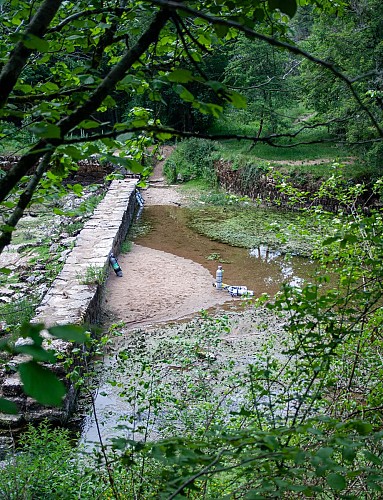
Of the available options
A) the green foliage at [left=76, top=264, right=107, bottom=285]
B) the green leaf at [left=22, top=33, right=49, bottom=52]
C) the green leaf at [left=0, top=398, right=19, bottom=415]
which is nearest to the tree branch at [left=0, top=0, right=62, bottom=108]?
the green leaf at [left=22, top=33, right=49, bottom=52]

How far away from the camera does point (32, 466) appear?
3.55 meters

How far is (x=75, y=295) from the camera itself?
6.94 m

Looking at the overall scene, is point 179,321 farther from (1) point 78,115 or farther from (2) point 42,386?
(2) point 42,386

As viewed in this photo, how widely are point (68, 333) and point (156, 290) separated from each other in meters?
8.34

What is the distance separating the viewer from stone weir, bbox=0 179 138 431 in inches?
197

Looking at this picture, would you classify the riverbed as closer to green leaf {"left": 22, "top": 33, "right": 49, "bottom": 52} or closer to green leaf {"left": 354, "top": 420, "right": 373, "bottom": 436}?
green leaf {"left": 354, "top": 420, "right": 373, "bottom": 436}

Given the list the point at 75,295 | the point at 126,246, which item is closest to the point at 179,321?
the point at 75,295

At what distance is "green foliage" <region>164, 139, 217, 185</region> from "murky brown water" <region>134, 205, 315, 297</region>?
6.59m

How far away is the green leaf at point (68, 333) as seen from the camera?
0.83m

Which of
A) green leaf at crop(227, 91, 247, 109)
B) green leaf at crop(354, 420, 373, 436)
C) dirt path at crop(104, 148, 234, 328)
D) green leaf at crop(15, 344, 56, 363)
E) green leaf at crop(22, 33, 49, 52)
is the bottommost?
dirt path at crop(104, 148, 234, 328)

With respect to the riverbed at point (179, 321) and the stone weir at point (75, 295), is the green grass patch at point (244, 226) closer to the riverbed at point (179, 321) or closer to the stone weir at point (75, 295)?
the riverbed at point (179, 321)

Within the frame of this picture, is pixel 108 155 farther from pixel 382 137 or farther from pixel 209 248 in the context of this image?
pixel 209 248

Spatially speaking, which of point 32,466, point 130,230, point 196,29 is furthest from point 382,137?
point 130,230

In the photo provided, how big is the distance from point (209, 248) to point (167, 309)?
4.04 meters
